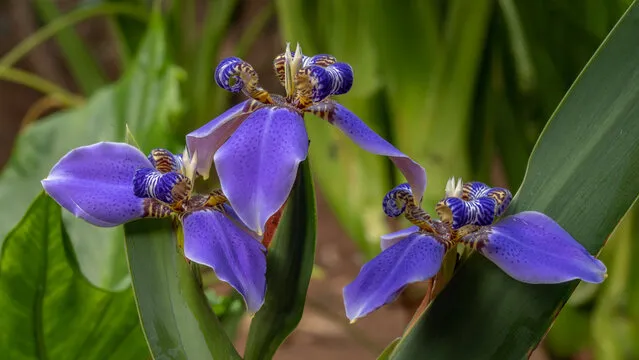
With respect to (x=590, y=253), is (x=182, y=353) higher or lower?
lower

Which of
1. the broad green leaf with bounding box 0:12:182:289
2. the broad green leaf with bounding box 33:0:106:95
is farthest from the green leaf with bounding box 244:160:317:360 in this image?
the broad green leaf with bounding box 33:0:106:95

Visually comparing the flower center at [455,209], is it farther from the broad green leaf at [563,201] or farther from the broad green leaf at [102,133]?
the broad green leaf at [102,133]

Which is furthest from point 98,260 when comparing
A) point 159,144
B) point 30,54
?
point 30,54

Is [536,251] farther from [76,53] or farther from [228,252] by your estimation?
[76,53]

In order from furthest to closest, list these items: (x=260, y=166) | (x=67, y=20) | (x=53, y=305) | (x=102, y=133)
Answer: (x=67, y=20), (x=102, y=133), (x=53, y=305), (x=260, y=166)

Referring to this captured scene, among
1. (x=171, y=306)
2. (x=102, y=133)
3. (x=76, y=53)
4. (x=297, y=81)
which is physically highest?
(x=297, y=81)

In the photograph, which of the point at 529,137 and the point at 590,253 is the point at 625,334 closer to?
the point at 529,137

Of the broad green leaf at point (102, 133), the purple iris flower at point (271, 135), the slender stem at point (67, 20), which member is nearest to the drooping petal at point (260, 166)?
the purple iris flower at point (271, 135)

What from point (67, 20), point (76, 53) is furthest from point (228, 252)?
point (76, 53)
